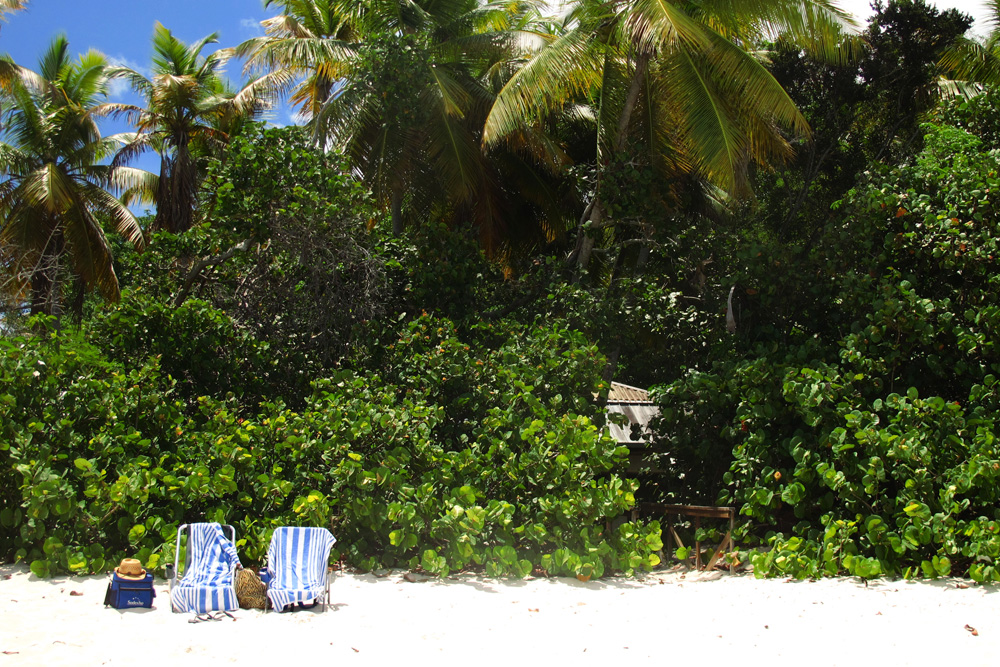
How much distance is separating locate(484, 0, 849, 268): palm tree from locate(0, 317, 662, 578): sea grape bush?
430cm

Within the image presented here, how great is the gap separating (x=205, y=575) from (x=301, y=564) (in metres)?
0.68

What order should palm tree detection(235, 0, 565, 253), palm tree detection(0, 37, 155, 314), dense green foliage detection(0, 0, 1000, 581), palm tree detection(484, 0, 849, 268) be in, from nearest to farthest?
dense green foliage detection(0, 0, 1000, 581)
palm tree detection(484, 0, 849, 268)
palm tree detection(235, 0, 565, 253)
palm tree detection(0, 37, 155, 314)

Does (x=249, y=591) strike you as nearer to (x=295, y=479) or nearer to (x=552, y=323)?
(x=295, y=479)

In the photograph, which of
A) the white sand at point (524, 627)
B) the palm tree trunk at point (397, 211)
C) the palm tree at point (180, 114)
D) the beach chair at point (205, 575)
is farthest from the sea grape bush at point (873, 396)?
the palm tree at point (180, 114)

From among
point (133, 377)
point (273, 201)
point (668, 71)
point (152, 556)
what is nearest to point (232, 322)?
point (273, 201)

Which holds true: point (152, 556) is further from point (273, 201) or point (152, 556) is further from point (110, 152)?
point (110, 152)

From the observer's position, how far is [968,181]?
7953 millimetres

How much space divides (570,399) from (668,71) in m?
5.05

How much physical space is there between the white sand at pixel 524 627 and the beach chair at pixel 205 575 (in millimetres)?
145

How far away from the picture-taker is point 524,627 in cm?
531

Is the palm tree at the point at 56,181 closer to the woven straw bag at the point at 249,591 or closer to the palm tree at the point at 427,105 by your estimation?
the palm tree at the point at 427,105

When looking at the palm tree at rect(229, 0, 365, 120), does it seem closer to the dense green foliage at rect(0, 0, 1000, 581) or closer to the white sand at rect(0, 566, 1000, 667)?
the dense green foliage at rect(0, 0, 1000, 581)

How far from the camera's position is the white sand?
4.63 meters

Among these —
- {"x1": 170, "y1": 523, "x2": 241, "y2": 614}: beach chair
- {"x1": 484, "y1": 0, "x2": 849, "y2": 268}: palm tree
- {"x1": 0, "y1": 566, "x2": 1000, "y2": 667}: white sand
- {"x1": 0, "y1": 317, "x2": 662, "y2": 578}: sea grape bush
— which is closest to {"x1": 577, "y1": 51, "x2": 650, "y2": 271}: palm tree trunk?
{"x1": 484, "y1": 0, "x2": 849, "y2": 268}: palm tree
